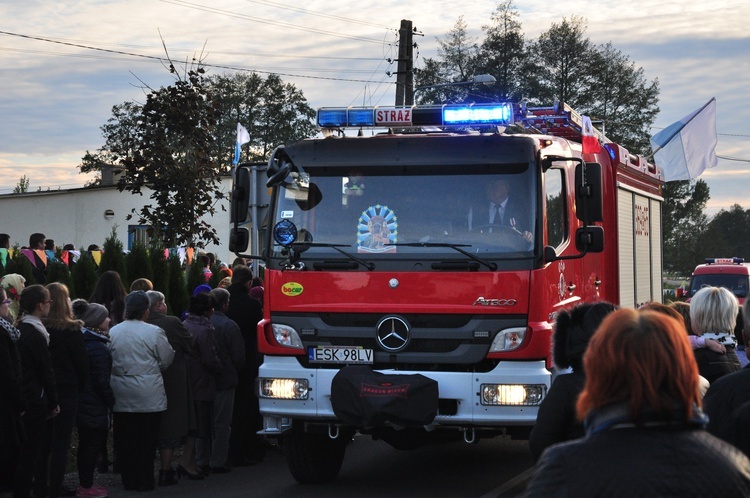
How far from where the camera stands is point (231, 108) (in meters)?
73.2

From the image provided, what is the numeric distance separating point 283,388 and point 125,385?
146 centimetres

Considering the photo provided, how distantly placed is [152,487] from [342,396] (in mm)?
2200

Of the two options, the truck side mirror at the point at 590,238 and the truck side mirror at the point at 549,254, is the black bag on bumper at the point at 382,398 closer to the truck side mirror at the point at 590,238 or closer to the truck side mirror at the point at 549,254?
the truck side mirror at the point at 549,254

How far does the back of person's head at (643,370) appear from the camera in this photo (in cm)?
292

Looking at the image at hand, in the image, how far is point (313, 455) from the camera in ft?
A: 32.0

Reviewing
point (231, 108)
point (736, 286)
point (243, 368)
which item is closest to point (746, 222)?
point (231, 108)

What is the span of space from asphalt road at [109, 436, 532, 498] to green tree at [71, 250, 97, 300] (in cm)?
429

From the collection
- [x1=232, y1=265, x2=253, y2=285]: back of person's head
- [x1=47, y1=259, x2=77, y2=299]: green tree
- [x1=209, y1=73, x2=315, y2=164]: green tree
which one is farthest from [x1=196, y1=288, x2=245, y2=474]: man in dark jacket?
[x1=209, y1=73, x2=315, y2=164]: green tree

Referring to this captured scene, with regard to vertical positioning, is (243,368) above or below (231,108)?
below

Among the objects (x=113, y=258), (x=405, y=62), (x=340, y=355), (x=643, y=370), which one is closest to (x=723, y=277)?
(x=405, y=62)

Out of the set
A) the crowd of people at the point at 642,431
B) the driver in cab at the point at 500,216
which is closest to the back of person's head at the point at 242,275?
the driver in cab at the point at 500,216

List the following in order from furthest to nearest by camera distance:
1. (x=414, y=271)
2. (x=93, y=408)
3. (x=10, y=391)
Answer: (x=93, y=408)
(x=414, y=271)
(x=10, y=391)

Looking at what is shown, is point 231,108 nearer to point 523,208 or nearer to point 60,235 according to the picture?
point 60,235

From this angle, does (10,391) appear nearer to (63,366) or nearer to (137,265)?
(63,366)
